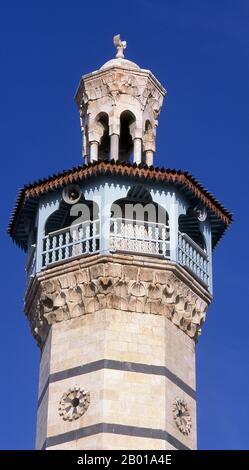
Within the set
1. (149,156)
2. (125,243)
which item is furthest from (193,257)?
(149,156)

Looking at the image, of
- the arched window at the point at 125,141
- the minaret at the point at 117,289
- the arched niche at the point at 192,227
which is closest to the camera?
the minaret at the point at 117,289

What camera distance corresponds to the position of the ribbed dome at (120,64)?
935 inches

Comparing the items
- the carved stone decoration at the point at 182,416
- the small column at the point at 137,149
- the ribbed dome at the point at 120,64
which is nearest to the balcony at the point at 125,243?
the small column at the point at 137,149

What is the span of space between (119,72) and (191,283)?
416 centimetres

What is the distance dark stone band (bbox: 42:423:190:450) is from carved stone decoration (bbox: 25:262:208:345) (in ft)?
6.49

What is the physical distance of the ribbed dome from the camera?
23739mm

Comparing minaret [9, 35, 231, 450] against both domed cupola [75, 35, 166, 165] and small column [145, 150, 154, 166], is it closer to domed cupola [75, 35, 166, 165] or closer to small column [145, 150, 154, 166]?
domed cupola [75, 35, 166, 165]

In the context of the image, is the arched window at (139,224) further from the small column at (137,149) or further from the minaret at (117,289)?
the small column at (137,149)

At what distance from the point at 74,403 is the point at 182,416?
5.55ft

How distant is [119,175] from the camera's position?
71.3 ft

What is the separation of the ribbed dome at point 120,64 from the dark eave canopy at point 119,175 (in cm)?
275

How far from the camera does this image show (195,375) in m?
21.5

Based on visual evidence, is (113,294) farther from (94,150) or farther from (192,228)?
(94,150)
